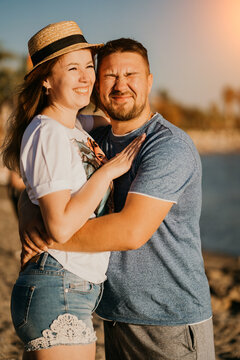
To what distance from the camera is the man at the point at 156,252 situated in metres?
2.01

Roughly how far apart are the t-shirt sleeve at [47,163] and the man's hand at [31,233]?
8.8 inches

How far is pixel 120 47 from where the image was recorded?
254 cm

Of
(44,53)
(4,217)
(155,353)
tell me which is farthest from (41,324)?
(4,217)

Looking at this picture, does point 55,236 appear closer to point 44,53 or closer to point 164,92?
point 44,53

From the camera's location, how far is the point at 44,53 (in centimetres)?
219

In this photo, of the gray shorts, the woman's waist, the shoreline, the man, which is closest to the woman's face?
the man

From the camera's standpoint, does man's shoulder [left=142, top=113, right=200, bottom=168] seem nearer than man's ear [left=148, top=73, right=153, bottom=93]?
Yes

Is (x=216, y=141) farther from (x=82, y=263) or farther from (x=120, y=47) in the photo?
(x=82, y=263)

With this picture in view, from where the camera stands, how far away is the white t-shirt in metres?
1.88

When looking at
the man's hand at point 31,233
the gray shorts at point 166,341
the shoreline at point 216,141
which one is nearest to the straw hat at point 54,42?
the man's hand at point 31,233

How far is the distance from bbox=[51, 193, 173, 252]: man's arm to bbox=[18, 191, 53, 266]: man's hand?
66 millimetres

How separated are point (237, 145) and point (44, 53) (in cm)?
10929

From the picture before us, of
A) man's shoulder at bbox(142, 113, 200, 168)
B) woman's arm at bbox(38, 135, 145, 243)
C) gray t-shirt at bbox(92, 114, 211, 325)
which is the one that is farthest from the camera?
gray t-shirt at bbox(92, 114, 211, 325)

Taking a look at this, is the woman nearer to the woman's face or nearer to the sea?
the woman's face
